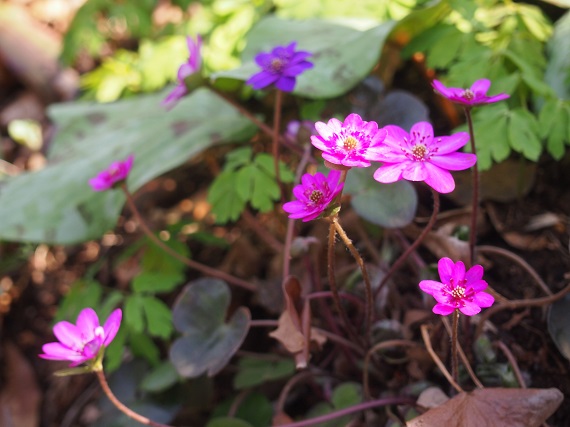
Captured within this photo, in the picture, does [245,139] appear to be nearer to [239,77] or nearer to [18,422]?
[239,77]

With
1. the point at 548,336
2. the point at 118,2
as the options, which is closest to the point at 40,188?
the point at 118,2

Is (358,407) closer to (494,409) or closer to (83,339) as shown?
(494,409)

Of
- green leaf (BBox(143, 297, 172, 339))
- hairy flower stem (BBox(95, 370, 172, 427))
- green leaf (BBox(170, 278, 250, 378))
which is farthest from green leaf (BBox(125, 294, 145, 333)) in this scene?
hairy flower stem (BBox(95, 370, 172, 427))

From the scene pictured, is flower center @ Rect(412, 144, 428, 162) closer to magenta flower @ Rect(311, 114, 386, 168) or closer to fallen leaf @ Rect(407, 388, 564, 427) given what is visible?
magenta flower @ Rect(311, 114, 386, 168)

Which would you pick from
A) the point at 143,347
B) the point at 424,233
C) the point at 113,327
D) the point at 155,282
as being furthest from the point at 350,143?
the point at 143,347

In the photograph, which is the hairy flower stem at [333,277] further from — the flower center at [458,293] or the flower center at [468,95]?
the flower center at [468,95]

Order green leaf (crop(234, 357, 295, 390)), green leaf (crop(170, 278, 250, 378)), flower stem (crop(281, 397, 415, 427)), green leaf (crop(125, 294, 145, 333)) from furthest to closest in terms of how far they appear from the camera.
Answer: green leaf (crop(125, 294, 145, 333)) < green leaf (crop(234, 357, 295, 390)) < green leaf (crop(170, 278, 250, 378)) < flower stem (crop(281, 397, 415, 427))
